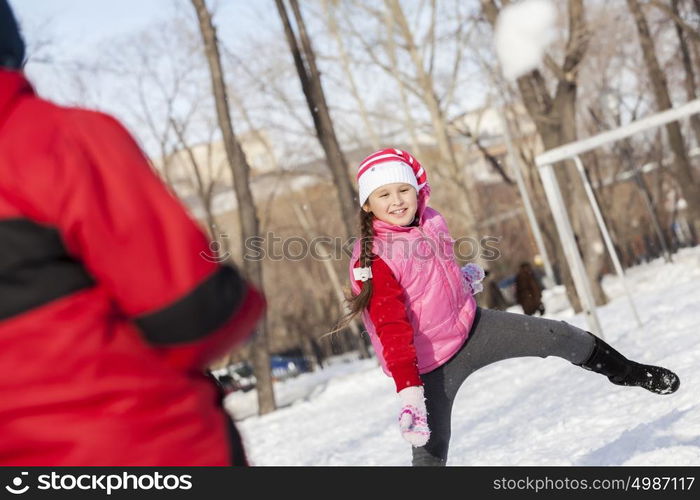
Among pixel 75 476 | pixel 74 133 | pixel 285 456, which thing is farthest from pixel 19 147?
pixel 285 456

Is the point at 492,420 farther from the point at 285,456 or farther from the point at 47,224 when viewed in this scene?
the point at 47,224

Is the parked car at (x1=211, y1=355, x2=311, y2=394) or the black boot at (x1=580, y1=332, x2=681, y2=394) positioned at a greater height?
the black boot at (x1=580, y1=332, x2=681, y2=394)

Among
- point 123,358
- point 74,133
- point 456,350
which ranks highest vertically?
point 74,133

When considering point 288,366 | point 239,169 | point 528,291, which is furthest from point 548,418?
point 288,366

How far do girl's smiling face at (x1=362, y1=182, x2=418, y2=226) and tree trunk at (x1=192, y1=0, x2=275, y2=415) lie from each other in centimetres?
1055

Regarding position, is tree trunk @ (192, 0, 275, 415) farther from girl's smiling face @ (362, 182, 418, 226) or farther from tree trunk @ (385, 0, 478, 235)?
girl's smiling face @ (362, 182, 418, 226)

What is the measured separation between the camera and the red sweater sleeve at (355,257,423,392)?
3.05 meters

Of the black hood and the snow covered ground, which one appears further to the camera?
the snow covered ground

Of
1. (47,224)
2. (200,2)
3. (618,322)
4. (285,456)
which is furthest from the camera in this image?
(200,2)

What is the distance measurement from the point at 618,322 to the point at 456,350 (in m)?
8.37

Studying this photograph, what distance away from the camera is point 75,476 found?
1.36m

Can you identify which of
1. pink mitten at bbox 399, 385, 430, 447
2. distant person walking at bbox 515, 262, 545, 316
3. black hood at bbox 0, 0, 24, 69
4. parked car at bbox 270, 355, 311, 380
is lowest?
parked car at bbox 270, 355, 311, 380

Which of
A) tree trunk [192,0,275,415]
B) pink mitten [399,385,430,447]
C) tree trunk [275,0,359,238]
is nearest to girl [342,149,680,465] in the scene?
pink mitten [399,385,430,447]

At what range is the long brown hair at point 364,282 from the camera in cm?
321
